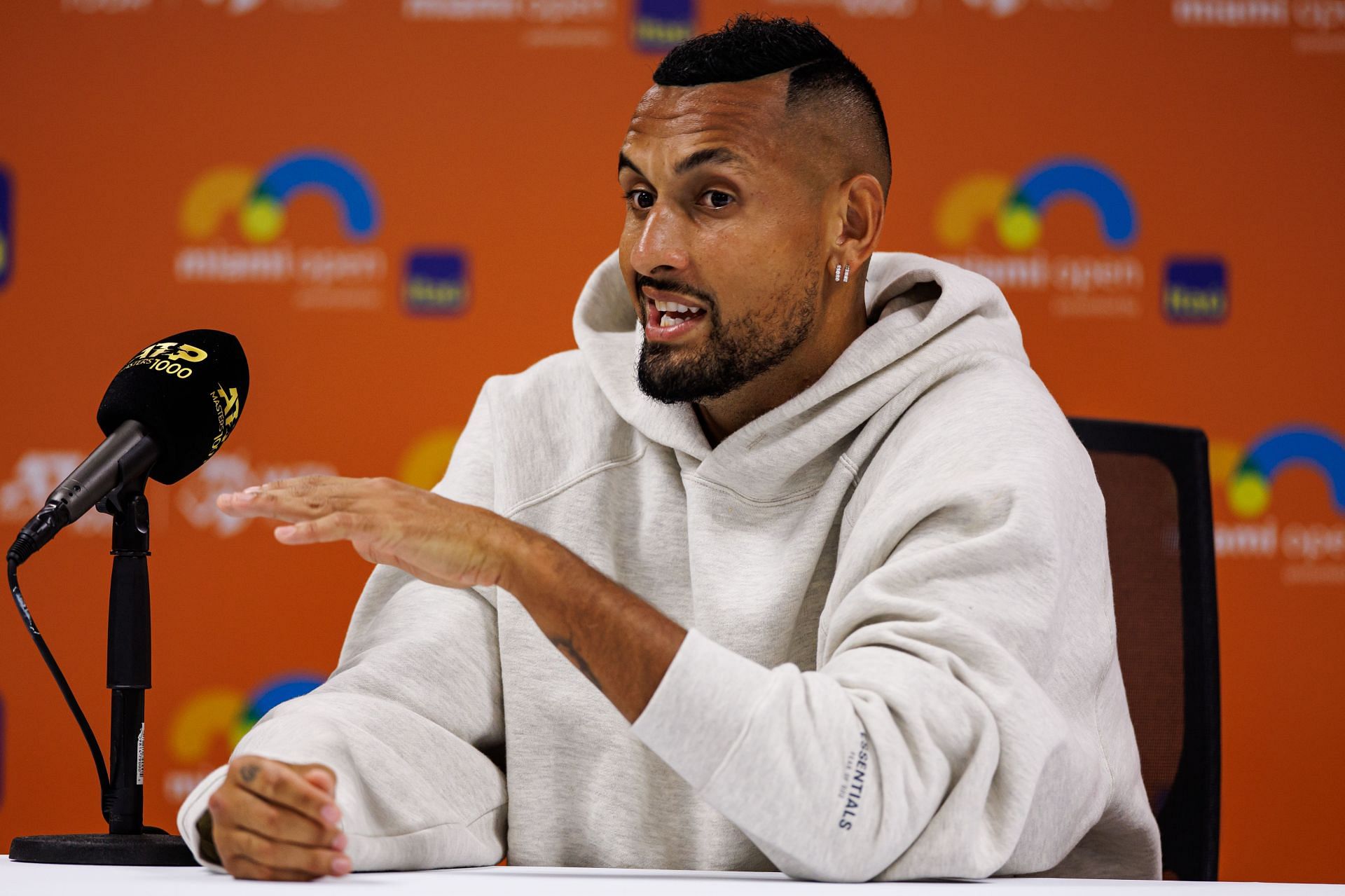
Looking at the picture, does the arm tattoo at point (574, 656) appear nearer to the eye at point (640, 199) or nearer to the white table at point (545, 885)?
the white table at point (545, 885)

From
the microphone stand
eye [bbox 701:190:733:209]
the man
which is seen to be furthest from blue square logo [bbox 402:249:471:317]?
the microphone stand

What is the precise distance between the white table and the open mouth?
65cm

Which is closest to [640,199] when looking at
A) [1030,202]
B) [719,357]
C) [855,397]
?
[719,357]

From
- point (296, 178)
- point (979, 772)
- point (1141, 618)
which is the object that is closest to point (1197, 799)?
point (1141, 618)

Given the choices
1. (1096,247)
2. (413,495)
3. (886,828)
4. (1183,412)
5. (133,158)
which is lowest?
(886,828)

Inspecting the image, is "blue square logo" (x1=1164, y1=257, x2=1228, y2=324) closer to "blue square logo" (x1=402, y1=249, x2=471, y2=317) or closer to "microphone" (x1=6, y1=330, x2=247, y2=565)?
"blue square logo" (x1=402, y1=249, x2=471, y2=317)

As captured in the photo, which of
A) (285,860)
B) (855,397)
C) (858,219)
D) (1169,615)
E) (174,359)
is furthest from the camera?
(1169,615)

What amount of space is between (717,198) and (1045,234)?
5.33ft

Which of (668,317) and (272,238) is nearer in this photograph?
(668,317)

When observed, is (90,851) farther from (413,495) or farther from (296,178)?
(296,178)

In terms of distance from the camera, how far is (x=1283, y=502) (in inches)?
115

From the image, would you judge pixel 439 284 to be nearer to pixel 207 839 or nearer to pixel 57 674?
pixel 57 674

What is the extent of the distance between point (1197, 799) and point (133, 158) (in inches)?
99.9

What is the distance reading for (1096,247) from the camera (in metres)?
3.01
